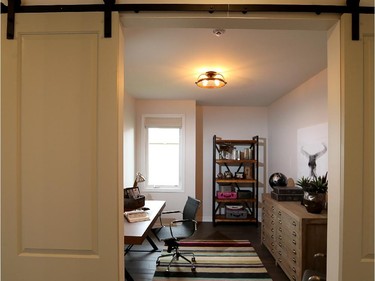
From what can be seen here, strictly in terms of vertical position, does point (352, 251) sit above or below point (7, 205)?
below

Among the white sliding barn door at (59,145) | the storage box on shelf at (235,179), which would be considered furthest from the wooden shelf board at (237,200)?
the white sliding barn door at (59,145)

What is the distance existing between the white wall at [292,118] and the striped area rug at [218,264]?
4.55 ft

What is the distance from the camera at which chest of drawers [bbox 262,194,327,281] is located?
2.27m

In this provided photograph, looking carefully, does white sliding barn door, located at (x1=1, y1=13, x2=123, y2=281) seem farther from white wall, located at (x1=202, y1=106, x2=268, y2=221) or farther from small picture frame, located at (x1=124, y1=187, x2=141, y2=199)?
white wall, located at (x1=202, y1=106, x2=268, y2=221)

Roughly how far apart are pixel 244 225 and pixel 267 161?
140cm

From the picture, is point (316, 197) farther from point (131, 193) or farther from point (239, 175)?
point (239, 175)

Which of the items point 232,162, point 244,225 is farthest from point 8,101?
Result: point 244,225

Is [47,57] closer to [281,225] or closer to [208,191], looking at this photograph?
[281,225]

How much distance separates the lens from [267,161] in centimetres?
491

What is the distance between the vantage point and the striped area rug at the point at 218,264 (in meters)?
2.74

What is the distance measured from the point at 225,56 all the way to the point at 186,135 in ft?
7.67

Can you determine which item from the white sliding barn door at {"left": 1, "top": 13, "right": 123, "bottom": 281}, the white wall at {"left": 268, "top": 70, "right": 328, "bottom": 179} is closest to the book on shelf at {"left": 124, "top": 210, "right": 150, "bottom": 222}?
the white sliding barn door at {"left": 1, "top": 13, "right": 123, "bottom": 281}

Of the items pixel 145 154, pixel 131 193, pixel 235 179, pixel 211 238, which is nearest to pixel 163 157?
pixel 145 154

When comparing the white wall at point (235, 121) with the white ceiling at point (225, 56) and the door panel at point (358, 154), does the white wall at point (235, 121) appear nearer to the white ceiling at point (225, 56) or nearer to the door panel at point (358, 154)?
the white ceiling at point (225, 56)
